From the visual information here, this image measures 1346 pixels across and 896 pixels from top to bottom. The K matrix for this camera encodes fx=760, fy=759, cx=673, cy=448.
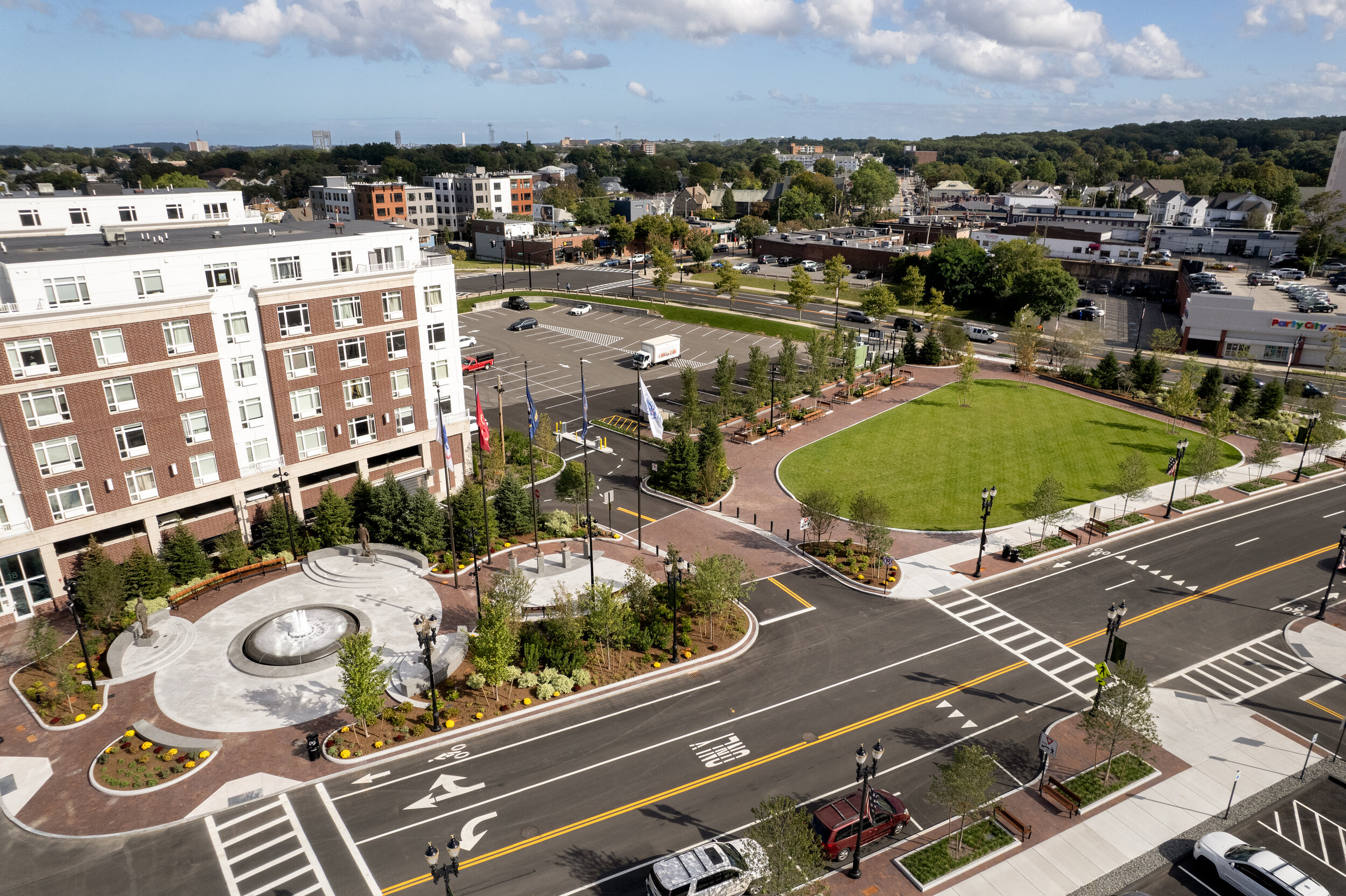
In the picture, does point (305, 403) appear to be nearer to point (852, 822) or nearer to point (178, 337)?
point (178, 337)

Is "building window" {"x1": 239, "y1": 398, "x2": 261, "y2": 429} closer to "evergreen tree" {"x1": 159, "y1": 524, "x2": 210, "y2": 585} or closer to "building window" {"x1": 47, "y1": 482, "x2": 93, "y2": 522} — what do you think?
"evergreen tree" {"x1": 159, "y1": 524, "x2": 210, "y2": 585}

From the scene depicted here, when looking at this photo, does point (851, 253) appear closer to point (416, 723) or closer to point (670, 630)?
point (670, 630)

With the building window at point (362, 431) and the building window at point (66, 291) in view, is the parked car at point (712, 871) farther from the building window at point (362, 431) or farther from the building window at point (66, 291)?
the building window at point (66, 291)

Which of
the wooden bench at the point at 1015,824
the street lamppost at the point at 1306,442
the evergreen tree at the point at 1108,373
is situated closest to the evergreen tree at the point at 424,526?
the wooden bench at the point at 1015,824

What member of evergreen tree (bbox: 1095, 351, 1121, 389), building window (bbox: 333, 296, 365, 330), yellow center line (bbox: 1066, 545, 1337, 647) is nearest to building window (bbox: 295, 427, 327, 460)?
building window (bbox: 333, 296, 365, 330)

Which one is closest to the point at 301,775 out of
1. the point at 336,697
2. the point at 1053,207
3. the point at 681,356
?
the point at 336,697
